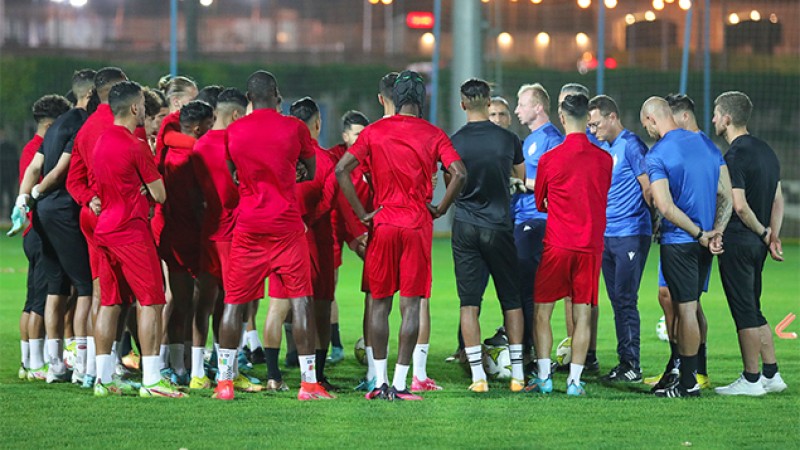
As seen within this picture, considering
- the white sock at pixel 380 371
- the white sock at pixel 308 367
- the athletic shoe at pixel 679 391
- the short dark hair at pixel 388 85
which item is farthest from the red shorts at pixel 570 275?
the white sock at pixel 308 367

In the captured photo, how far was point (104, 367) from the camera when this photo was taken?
8.15m

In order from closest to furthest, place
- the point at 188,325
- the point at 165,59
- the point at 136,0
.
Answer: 1. the point at 188,325
2. the point at 165,59
3. the point at 136,0

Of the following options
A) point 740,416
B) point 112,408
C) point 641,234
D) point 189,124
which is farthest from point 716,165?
point 112,408

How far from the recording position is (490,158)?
8.41 meters

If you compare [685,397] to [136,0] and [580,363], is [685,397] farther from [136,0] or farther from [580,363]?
[136,0]

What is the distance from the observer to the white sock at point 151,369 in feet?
26.5

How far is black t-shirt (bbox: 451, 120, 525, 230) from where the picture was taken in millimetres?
8422

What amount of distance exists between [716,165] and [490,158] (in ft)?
5.32

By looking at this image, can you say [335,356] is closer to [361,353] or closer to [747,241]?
[361,353]

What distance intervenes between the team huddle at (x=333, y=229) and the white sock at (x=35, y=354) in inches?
0.5

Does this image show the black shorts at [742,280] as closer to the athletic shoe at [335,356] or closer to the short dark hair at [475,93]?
the short dark hair at [475,93]

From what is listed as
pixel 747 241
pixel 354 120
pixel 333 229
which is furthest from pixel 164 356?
pixel 747 241

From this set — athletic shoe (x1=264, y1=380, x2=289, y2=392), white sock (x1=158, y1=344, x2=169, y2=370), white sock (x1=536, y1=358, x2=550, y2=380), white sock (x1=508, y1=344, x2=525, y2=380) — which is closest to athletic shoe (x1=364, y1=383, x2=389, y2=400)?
athletic shoe (x1=264, y1=380, x2=289, y2=392)

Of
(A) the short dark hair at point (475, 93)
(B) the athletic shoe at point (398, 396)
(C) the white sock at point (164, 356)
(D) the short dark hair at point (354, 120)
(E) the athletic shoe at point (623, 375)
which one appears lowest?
(E) the athletic shoe at point (623, 375)
